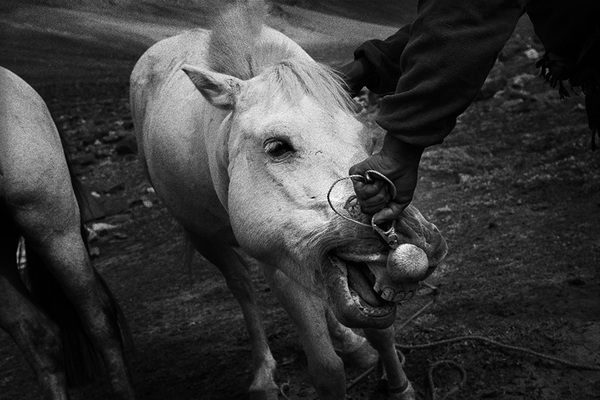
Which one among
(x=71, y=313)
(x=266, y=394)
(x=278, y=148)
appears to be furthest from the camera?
(x=71, y=313)

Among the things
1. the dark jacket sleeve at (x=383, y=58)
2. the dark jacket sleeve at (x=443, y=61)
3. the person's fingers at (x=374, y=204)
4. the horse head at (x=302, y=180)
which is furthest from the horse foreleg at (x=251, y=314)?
the dark jacket sleeve at (x=443, y=61)

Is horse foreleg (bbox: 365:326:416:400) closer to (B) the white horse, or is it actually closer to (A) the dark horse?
(B) the white horse

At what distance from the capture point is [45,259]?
3537 millimetres

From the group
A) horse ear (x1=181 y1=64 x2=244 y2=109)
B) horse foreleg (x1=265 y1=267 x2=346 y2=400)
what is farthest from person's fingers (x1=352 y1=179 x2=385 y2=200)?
horse foreleg (x1=265 y1=267 x2=346 y2=400)

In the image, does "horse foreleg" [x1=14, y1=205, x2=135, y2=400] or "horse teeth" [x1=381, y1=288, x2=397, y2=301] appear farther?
"horse foreleg" [x1=14, y1=205, x2=135, y2=400]

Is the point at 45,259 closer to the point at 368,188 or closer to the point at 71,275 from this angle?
the point at 71,275

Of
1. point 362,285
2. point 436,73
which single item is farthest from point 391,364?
point 436,73

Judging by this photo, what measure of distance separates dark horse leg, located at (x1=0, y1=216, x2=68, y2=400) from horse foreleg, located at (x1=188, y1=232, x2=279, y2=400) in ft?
2.76

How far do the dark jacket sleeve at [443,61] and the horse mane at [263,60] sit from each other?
0.51 meters

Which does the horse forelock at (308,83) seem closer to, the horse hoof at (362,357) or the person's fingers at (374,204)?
the person's fingers at (374,204)

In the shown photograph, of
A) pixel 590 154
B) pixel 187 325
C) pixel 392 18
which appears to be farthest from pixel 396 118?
pixel 590 154

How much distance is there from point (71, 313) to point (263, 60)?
60.1 inches

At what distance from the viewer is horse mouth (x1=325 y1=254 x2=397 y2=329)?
7.71ft

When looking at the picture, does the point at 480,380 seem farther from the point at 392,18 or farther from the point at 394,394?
the point at 392,18
